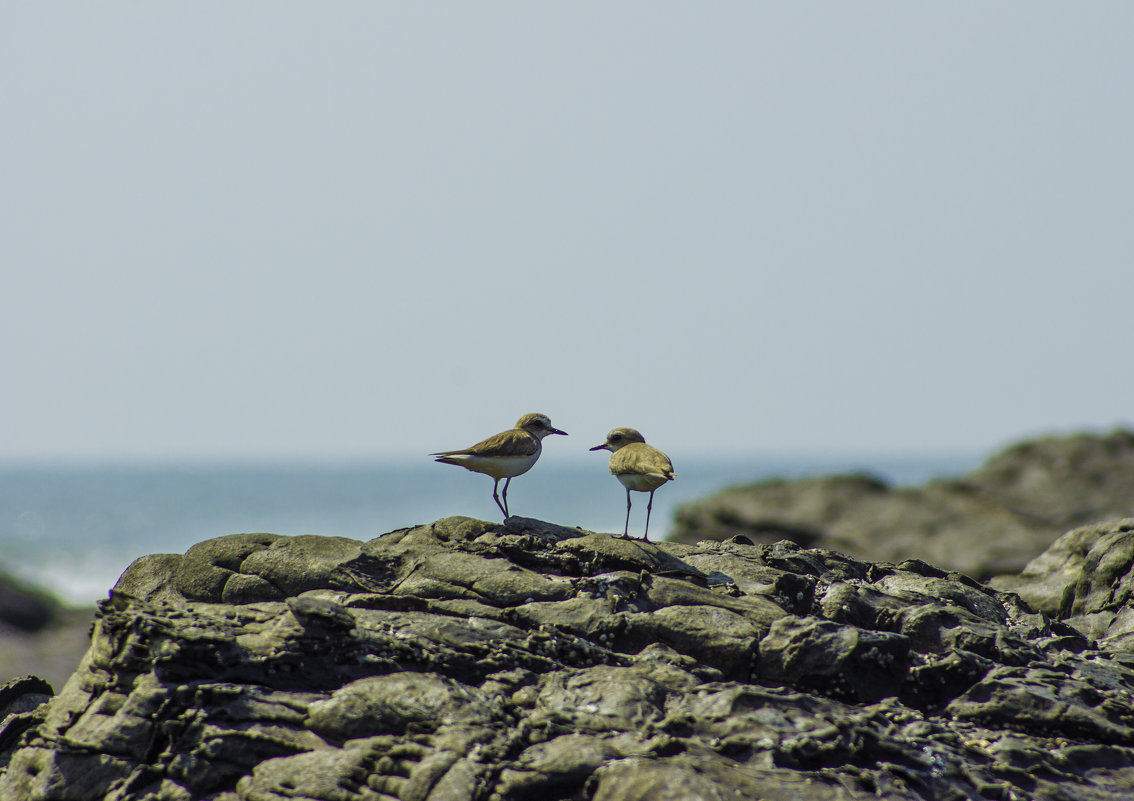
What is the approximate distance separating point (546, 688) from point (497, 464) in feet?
12.4


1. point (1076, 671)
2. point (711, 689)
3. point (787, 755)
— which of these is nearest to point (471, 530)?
point (711, 689)

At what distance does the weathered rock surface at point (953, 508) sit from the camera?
2789 cm

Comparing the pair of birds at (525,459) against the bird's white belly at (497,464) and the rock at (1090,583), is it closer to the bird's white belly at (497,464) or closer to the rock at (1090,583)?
the bird's white belly at (497,464)

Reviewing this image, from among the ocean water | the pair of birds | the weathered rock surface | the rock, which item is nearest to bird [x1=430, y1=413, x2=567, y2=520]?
the pair of birds

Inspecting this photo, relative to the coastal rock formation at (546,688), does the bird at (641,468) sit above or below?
above

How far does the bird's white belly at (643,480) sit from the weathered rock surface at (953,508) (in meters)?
18.2

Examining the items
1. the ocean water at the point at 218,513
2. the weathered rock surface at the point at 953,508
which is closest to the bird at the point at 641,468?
the weathered rock surface at the point at 953,508

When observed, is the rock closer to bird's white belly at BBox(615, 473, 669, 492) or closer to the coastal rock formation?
the coastal rock formation

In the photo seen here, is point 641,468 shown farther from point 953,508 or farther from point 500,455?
point 953,508

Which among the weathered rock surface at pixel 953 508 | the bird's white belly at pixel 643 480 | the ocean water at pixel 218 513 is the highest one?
Answer: the bird's white belly at pixel 643 480

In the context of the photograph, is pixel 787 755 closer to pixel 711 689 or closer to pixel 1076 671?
pixel 711 689

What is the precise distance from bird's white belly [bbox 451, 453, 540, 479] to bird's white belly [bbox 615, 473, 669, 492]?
1084mm

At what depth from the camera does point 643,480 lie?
10.3m

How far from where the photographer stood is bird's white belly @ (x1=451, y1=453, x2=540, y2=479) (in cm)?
1058
